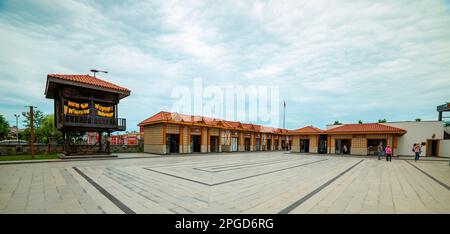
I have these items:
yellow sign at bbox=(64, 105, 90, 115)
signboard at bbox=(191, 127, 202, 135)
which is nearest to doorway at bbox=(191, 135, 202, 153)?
signboard at bbox=(191, 127, 202, 135)

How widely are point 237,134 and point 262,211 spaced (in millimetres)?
29625

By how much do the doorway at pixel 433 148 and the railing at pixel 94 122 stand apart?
3777 cm

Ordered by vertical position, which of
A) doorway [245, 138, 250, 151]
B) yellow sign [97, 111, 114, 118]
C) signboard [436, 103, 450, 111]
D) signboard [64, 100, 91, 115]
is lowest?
doorway [245, 138, 250, 151]

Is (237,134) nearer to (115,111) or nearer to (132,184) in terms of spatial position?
(115,111)

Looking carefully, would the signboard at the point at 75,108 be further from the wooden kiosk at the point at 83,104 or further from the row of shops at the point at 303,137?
the row of shops at the point at 303,137

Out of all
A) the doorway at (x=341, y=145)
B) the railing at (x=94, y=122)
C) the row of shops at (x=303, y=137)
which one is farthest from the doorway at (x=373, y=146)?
the railing at (x=94, y=122)

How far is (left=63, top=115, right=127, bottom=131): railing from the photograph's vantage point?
57.9 ft

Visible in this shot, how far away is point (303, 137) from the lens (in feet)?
109

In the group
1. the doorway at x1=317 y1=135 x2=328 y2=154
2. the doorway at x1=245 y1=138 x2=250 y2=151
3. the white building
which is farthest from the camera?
the doorway at x1=245 y1=138 x2=250 y2=151

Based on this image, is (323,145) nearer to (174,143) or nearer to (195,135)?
(195,135)

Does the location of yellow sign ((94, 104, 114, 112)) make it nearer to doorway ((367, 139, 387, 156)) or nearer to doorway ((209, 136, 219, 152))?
doorway ((209, 136, 219, 152))

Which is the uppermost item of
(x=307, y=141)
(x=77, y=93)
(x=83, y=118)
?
(x=77, y=93)
